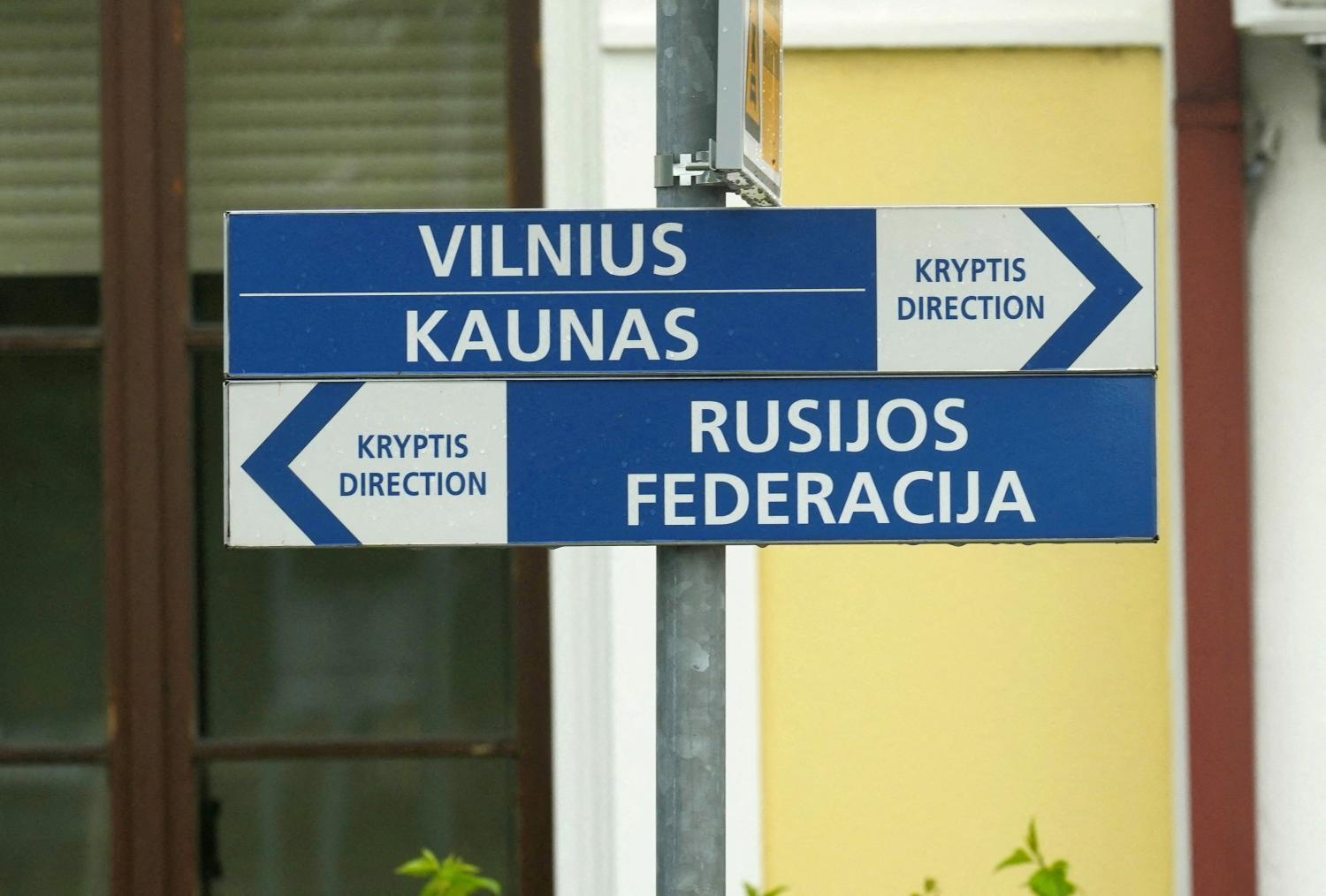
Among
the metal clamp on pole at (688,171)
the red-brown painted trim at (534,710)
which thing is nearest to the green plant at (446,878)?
the metal clamp on pole at (688,171)

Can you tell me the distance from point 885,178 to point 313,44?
5.09 ft

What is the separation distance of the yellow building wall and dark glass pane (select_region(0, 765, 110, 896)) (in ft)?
5.73

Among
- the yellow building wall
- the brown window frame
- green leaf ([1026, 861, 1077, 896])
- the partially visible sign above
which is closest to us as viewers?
the partially visible sign above

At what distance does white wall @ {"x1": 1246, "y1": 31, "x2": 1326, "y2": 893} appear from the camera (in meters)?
3.84

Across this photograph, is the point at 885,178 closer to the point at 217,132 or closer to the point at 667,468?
the point at 217,132

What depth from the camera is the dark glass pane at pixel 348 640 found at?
4207 millimetres

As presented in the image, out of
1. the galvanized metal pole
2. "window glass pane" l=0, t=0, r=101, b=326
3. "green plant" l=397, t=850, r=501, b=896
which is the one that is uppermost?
"window glass pane" l=0, t=0, r=101, b=326

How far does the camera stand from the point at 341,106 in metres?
4.27

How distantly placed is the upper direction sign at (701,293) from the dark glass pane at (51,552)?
2276mm

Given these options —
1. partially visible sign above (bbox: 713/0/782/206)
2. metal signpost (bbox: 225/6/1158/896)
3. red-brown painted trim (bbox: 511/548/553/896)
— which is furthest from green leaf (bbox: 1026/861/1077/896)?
red-brown painted trim (bbox: 511/548/553/896)

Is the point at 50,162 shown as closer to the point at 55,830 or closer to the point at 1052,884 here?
the point at 55,830

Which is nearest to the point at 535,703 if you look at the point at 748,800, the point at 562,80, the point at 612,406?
the point at 748,800

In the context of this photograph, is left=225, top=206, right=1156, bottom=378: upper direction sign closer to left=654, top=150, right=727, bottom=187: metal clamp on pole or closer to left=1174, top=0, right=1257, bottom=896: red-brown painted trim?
left=654, top=150, right=727, bottom=187: metal clamp on pole

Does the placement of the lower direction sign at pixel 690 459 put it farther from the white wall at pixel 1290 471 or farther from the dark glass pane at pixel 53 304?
the dark glass pane at pixel 53 304
